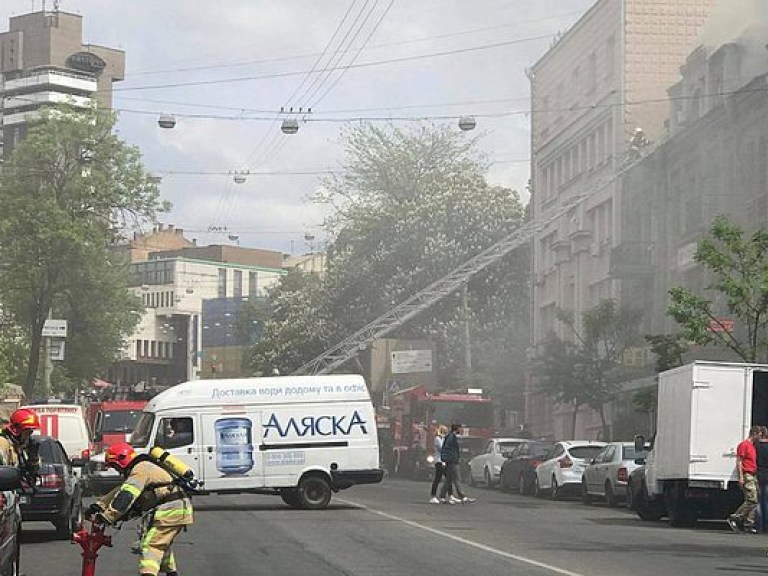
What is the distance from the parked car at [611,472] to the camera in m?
32.5

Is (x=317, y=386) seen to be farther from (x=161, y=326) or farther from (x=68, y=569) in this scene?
(x=161, y=326)

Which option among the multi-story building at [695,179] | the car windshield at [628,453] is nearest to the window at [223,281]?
the multi-story building at [695,179]

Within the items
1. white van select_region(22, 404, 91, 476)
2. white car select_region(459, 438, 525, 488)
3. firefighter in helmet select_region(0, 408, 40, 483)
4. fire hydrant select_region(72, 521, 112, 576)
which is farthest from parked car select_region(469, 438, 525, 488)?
fire hydrant select_region(72, 521, 112, 576)

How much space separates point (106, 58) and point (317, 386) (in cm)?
15574

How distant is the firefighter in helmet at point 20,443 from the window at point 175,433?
15.9 m

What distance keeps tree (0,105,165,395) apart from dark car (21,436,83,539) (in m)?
35.1

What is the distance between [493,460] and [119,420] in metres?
10.4

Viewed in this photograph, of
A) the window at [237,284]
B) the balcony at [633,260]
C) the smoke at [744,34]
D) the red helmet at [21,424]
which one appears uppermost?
the smoke at [744,34]

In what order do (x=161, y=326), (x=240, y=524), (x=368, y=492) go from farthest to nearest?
(x=161, y=326) → (x=368, y=492) → (x=240, y=524)

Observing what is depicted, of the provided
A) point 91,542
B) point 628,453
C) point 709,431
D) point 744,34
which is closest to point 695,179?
point 744,34

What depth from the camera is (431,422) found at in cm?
5266

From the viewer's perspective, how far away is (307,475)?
30125 mm

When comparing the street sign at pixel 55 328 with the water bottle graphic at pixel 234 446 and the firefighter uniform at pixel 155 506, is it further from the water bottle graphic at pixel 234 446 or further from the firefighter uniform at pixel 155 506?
the firefighter uniform at pixel 155 506

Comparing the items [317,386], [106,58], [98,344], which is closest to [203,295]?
[106,58]
